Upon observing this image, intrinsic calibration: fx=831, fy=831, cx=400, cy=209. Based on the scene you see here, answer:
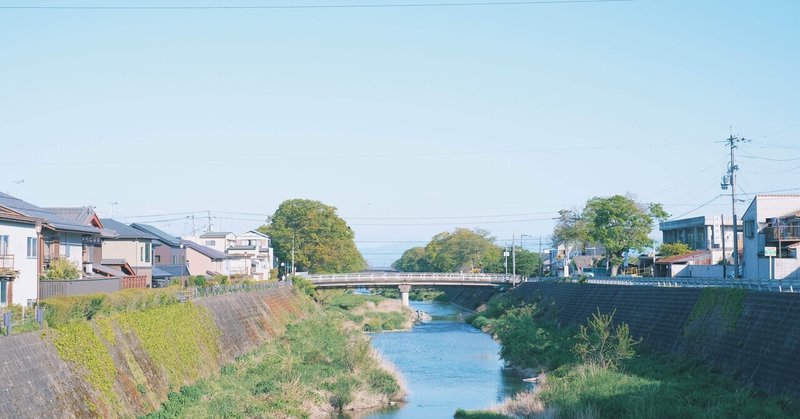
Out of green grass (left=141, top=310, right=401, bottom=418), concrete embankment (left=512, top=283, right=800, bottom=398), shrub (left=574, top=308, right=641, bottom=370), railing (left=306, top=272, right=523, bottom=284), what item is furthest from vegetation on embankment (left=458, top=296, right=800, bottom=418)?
railing (left=306, top=272, right=523, bottom=284)

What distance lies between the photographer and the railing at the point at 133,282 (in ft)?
140

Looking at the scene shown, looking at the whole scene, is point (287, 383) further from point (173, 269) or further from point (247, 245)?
point (247, 245)

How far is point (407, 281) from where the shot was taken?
9075cm

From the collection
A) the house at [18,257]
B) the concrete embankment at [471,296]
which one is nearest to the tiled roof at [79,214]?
the house at [18,257]

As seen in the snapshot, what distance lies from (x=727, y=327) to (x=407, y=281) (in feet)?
198

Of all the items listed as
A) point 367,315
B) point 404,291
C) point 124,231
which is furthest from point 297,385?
point 404,291

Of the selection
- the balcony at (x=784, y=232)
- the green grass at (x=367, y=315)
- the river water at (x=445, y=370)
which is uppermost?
the balcony at (x=784, y=232)

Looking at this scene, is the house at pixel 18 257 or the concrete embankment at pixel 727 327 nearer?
the concrete embankment at pixel 727 327

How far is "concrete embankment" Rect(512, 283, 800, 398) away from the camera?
26328 mm

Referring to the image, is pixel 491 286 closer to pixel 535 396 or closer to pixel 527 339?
pixel 527 339

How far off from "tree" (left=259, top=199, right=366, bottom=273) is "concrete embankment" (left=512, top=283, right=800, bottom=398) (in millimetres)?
58938

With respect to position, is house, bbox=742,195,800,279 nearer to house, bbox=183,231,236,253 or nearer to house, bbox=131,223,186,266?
house, bbox=131,223,186,266

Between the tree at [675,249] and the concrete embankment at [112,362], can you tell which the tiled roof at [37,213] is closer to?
the concrete embankment at [112,362]

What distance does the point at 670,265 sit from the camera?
6700cm
